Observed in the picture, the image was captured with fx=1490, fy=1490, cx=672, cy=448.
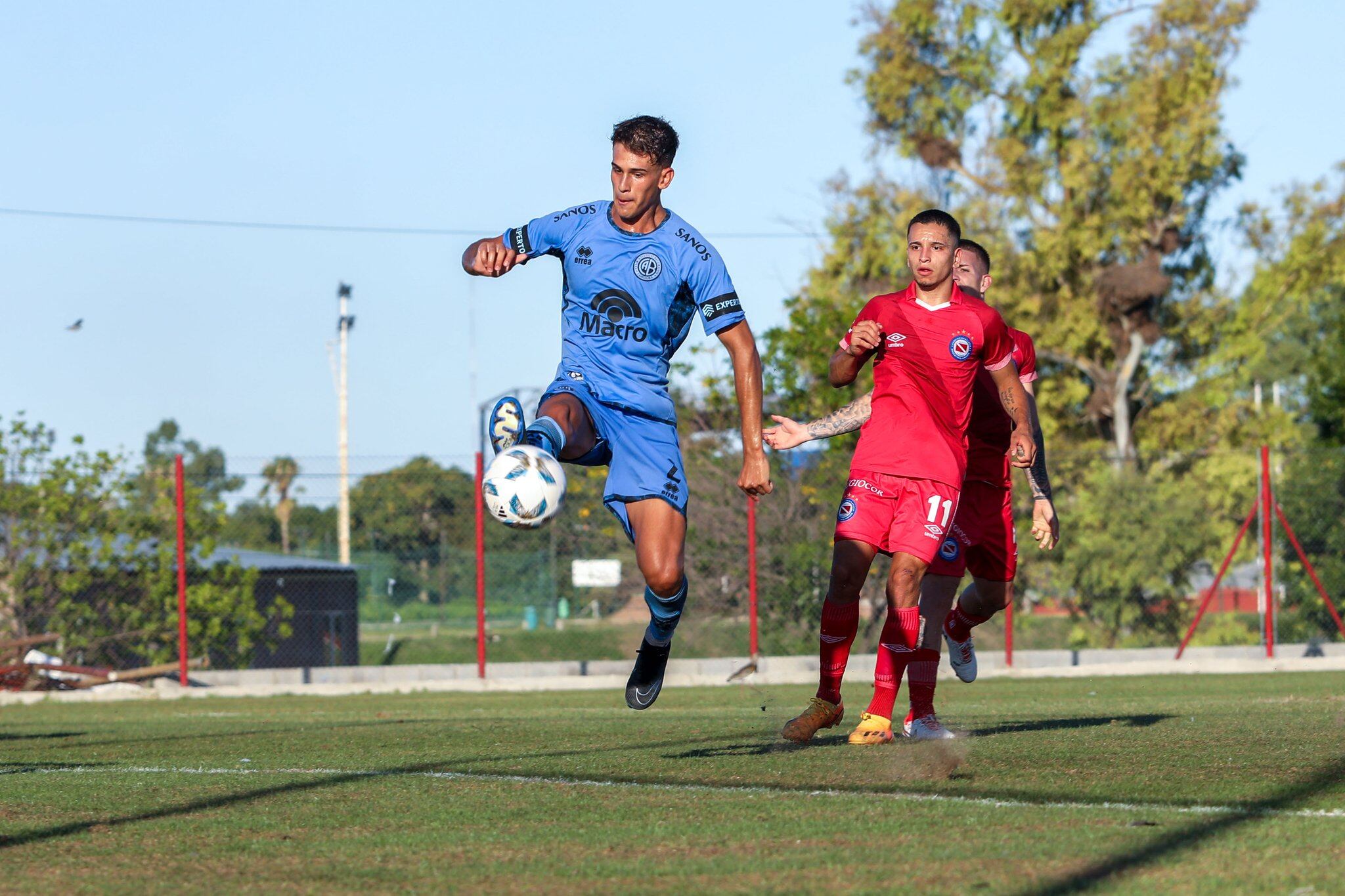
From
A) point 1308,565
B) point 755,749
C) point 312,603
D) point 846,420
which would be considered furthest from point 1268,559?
point 755,749

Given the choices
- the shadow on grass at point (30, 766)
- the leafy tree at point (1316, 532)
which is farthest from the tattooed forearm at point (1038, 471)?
the leafy tree at point (1316, 532)

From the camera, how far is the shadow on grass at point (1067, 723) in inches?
278

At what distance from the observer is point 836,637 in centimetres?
670

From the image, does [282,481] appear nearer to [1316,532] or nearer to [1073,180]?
[1316,532]

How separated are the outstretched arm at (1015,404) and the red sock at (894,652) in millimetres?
842

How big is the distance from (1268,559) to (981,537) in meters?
12.1

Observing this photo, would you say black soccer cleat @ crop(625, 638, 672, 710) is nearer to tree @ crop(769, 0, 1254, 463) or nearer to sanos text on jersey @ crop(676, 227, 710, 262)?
sanos text on jersey @ crop(676, 227, 710, 262)

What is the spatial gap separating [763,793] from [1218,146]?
99.4 ft

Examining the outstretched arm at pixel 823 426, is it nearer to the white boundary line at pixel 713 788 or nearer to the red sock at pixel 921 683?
the red sock at pixel 921 683

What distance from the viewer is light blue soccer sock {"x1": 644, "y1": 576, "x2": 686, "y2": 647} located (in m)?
6.57

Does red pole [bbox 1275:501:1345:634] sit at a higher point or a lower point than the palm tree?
lower

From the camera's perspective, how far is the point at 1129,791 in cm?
456

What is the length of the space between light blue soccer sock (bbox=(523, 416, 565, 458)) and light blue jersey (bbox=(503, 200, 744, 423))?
1.53 feet

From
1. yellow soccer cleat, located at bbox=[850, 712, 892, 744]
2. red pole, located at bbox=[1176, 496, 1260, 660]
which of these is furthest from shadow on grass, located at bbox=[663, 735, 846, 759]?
red pole, located at bbox=[1176, 496, 1260, 660]
